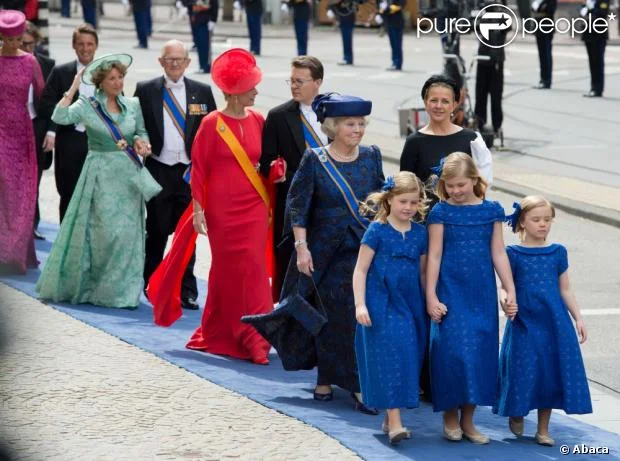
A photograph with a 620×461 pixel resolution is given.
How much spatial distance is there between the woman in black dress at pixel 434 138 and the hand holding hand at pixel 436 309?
762 mm

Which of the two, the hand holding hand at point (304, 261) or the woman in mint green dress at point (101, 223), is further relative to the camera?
the woman in mint green dress at point (101, 223)

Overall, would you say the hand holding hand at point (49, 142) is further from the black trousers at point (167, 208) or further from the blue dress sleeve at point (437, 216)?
the blue dress sleeve at point (437, 216)

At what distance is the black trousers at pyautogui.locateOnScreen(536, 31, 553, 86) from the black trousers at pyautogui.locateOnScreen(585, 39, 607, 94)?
0.99m

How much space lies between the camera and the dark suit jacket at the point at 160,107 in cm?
1000

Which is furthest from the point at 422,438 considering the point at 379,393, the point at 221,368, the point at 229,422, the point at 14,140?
the point at 14,140

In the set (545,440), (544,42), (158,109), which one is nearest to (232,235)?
(158,109)

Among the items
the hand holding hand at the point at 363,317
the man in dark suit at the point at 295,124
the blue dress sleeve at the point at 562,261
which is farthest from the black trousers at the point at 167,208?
the blue dress sleeve at the point at 562,261

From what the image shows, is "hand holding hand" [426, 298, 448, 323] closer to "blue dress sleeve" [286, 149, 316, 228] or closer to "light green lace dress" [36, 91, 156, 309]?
"blue dress sleeve" [286, 149, 316, 228]

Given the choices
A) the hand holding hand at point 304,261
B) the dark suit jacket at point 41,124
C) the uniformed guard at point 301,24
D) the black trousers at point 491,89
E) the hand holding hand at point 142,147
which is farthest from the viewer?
the uniformed guard at point 301,24

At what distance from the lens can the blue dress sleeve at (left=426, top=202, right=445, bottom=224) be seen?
6.76 meters

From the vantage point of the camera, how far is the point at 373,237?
6809 millimetres

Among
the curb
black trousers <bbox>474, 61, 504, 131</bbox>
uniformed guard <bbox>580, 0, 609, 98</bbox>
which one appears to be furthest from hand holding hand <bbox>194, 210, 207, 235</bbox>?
uniformed guard <bbox>580, 0, 609, 98</bbox>

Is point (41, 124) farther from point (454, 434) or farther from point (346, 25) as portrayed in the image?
point (346, 25)

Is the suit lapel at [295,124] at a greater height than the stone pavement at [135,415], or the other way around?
the suit lapel at [295,124]
